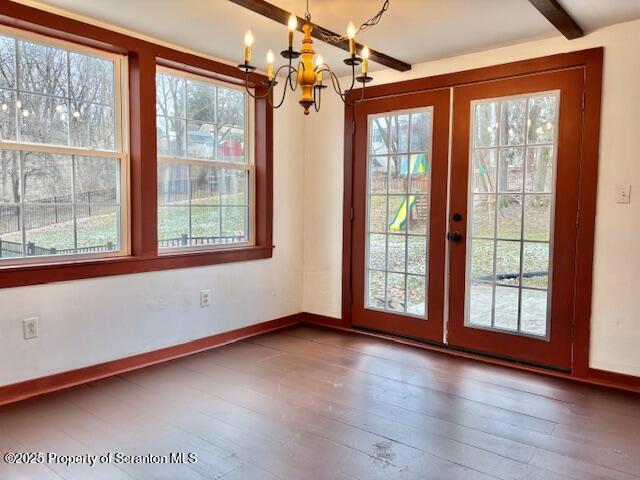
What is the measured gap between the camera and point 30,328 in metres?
2.70

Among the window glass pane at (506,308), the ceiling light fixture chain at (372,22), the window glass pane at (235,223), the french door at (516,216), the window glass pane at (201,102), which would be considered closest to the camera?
the ceiling light fixture chain at (372,22)

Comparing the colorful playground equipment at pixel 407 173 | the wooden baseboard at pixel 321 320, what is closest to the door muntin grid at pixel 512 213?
the colorful playground equipment at pixel 407 173

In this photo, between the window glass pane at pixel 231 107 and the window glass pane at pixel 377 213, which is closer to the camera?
the window glass pane at pixel 231 107

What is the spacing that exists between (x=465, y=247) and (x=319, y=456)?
6.54ft

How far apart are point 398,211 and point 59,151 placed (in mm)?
2461

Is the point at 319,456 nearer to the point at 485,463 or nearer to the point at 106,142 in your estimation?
the point at 485,463

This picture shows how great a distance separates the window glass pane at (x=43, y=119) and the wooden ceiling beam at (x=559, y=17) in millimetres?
2725

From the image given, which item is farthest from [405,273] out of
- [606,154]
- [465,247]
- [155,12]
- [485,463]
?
[155,12]

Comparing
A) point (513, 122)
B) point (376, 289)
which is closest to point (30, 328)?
point (376, 289)

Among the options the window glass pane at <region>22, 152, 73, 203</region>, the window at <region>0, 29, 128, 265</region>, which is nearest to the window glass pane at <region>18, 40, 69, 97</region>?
the window at <region>0, 29, 128, 265</region>

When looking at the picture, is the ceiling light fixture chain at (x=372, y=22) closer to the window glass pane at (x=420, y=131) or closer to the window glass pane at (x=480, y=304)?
the window glass pane at (x=420, y=131)

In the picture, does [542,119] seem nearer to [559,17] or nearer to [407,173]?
[559,17]

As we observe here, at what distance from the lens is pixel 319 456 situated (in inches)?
83.3

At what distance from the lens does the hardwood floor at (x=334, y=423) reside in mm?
2025
